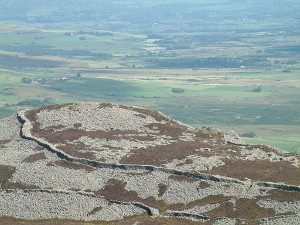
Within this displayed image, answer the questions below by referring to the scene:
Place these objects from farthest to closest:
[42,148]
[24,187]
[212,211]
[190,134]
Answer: [190,134] < [42,148] < [24,187] < [212,211]

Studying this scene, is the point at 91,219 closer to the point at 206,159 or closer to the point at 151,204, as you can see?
the point at 151,204

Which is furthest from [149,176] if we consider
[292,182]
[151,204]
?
[292,182]

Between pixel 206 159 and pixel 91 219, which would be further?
pixel 206 159

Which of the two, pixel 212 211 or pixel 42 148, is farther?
pixel 42 148

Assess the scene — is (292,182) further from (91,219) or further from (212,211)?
(91,219)

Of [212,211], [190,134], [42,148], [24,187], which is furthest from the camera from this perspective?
[190,134]

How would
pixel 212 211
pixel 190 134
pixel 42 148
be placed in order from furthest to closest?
pixel 190 134 → pixel 42 148 → pixel 212 211

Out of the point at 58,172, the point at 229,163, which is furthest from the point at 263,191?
the point at 58,172
